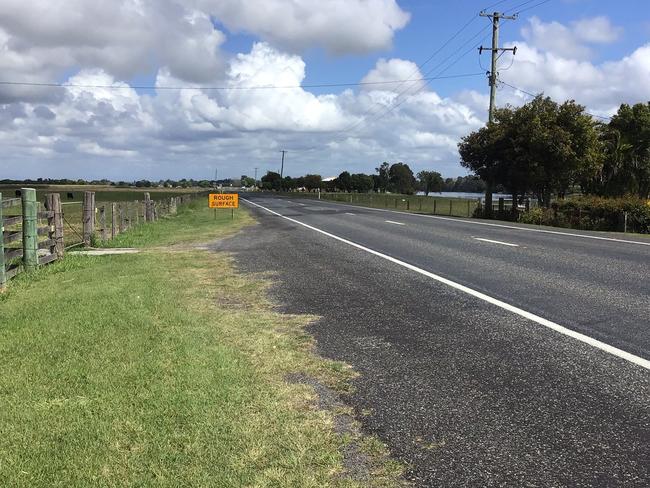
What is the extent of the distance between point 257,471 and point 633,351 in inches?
153

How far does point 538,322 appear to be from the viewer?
6406 mm

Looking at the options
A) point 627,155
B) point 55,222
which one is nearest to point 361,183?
point 627,155

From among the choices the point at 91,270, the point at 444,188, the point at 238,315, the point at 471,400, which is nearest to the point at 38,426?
the point at 471,400

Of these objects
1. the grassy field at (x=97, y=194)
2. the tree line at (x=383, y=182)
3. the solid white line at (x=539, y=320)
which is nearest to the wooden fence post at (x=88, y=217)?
the solid white line at (x=539, y=320)

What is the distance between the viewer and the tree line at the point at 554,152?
29328 millimetres

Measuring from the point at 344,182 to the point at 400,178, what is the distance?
740 inches

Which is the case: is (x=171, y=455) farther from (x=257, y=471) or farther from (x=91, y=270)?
(x=91, y=270)

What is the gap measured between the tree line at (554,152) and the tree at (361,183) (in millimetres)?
144792

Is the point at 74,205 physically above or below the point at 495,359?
below

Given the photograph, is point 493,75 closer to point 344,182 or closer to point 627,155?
point 627,155

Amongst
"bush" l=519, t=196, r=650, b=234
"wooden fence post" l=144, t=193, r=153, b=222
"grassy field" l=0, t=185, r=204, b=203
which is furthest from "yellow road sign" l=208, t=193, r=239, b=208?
"bush" l=519, t=196, r=650, b=234

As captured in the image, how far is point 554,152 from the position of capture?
1137 inches

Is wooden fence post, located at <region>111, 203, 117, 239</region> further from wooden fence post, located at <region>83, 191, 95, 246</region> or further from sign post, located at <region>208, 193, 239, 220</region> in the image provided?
sign post, located at <region>208, 193, 239, 220</region>

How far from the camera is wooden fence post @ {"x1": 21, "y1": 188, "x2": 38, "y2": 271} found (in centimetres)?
1084
